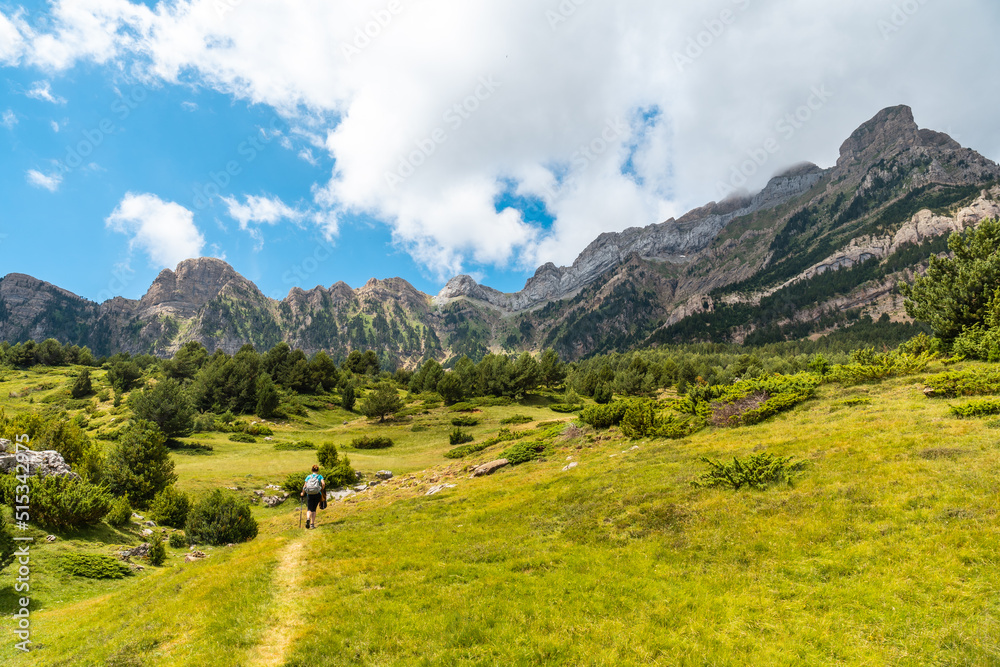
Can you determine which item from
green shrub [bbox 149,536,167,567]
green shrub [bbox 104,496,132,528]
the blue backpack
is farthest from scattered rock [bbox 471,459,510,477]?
green shrub [bbox 104,496,132,528]

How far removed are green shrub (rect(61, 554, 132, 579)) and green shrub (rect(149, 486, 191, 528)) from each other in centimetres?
718

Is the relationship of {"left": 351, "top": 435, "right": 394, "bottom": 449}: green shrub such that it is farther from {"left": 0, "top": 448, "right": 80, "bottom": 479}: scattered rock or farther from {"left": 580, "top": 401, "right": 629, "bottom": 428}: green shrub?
{"left": 0, "top": 448, "right": 80, "bottom": 479}: scattered rock

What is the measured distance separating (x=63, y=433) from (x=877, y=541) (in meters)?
33.4

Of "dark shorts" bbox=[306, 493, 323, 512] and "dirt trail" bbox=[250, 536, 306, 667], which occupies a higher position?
"dark shorts" bbox=[306, 493, 323, 512]

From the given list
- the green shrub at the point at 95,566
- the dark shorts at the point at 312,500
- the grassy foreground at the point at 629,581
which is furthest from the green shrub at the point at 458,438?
the green shrub at the point at 95,566

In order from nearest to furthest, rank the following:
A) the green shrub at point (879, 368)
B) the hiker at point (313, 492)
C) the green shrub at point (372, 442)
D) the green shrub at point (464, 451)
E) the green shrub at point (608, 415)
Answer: the hiker at point (313, 492) → the green shrub at point (879, 368) → the green shrub at point (608, 415) → the green shrub at point (464, 451) → the green shrub at point (372, 442)

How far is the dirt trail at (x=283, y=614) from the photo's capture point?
24.8 feet

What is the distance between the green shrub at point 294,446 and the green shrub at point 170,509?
2028 centimetres

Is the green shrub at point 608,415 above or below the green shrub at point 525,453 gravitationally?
above

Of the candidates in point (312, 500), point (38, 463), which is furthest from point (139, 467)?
point (312, 500)

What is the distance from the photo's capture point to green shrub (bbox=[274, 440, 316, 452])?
41256 mm

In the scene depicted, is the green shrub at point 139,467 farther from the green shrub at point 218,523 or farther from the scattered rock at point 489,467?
the scattered rock at point 489,467

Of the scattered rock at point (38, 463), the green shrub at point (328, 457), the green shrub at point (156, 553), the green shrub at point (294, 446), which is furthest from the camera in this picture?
the green shrub at point (294, 446)

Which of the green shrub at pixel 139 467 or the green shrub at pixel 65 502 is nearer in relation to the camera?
the green shrub at pixel 65 502
